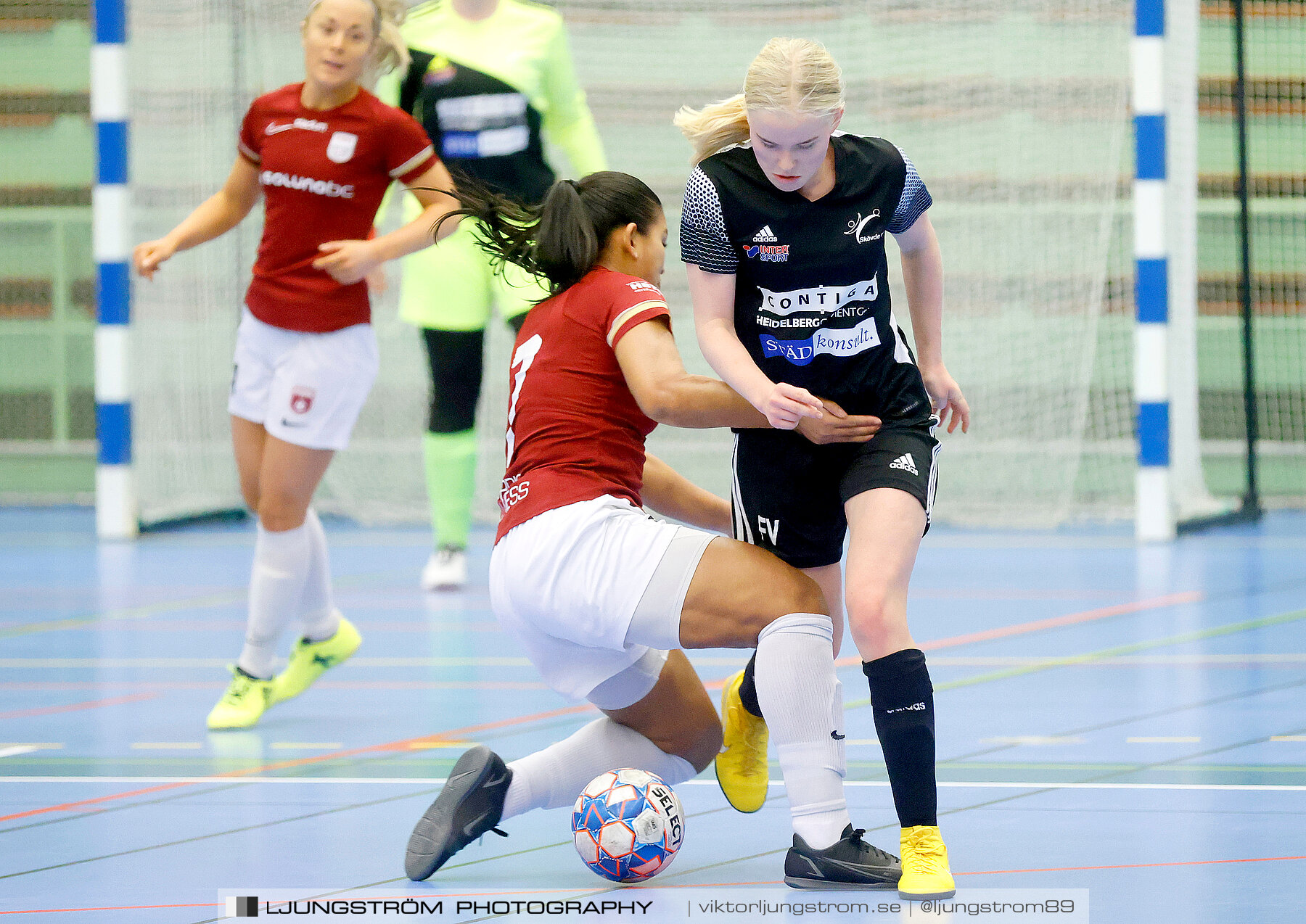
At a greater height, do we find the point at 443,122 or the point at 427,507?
the point at 443,122

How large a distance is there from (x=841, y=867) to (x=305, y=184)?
261cm

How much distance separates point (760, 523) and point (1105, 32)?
6215 mm

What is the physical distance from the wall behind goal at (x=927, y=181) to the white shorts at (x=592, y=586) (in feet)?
20.4

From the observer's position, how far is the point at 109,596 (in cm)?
698

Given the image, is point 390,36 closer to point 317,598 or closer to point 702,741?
point 317,598

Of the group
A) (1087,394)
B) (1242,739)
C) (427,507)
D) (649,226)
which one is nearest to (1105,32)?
(1087,394)

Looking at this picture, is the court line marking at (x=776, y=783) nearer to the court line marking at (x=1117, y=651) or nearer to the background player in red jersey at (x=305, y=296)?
the background player in red jersey at (x=305, y=296)

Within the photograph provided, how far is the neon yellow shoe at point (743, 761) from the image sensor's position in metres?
3.44

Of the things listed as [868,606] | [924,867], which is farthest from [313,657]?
[924,867]

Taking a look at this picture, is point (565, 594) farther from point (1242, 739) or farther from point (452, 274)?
point (452, 274)

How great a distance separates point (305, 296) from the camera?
187 inches

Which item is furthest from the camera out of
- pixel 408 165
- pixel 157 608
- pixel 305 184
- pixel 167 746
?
pixel 157 608

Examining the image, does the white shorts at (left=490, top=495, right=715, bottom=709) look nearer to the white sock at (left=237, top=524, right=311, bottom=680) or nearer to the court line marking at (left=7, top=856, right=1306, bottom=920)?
the court line marking at (left=7, top=856, right=1306, bottom=920)

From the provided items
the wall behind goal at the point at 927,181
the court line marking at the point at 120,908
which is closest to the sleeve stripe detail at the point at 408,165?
the court line marking at the point at 120,908
